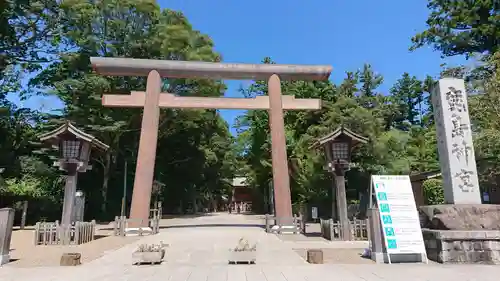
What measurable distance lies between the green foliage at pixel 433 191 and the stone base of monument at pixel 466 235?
460 inches

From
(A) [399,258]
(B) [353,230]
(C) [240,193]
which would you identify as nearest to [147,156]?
(B) [353,230]

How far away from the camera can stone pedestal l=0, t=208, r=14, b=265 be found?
310 inches

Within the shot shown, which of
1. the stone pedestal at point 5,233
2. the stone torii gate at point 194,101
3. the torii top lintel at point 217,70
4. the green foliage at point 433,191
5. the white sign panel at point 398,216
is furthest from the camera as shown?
the green foliage at point 433,191

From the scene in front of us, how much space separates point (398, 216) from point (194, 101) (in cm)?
1076

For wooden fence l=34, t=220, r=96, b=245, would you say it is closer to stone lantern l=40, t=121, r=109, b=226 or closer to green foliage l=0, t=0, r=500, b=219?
stone lantern l=40, t=121, r=109, b=226

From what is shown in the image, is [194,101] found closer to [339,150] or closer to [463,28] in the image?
[339,150]

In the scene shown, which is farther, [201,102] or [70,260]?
[201,102]

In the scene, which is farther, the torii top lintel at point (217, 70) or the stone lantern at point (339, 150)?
the torii top lintel at point (217, 70)

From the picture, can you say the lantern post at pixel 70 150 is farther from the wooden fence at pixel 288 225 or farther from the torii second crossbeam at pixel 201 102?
the wooden fence at pixel 288 225

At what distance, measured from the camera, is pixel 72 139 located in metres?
12.4

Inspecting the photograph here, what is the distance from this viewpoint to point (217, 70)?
1595 cm

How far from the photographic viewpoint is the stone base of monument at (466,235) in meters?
7.20

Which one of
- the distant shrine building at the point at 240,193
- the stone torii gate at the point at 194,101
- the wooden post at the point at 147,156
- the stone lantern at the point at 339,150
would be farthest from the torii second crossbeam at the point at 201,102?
the distant shrine building at the point at 240,193

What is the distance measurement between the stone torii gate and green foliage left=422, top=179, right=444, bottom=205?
8346mm
